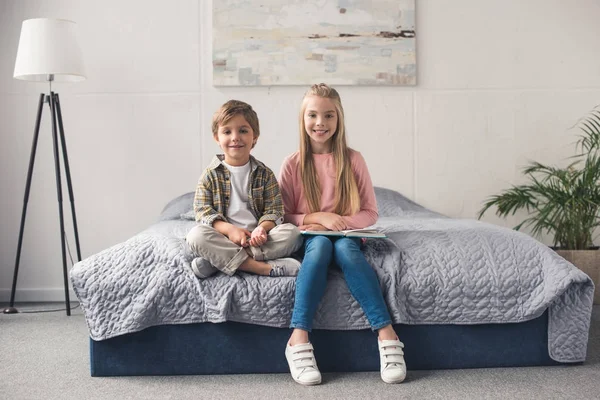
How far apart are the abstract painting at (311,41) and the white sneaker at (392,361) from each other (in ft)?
6.42

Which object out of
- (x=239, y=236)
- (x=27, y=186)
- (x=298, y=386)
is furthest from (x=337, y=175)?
(x=27, y=186)

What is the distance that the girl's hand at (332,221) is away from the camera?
231 centimetres

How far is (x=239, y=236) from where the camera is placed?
84.9 inches

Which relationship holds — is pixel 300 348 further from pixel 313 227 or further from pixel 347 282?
pixel 313 227

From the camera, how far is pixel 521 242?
230 cm

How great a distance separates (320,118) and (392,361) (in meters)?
0.87

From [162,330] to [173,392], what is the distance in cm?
21

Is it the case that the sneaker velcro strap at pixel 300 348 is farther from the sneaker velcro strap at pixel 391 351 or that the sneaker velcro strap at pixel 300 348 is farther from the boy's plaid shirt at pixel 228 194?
the boy's plaid shirt at pixel 228 194

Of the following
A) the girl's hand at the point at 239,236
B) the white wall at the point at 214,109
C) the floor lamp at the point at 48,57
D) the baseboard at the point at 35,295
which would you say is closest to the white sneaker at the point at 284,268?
the girl's hand at the point at 239,236

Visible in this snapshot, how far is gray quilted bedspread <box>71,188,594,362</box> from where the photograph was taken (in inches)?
82.1

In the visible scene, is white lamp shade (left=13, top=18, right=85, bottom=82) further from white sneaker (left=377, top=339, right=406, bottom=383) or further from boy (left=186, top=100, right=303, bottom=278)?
white sneaker (left=377, top=339, right=406, bottom=383)

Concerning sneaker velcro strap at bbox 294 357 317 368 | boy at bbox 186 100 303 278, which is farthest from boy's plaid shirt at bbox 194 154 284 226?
sneaker velcro strap at bbox 294 357 317 368

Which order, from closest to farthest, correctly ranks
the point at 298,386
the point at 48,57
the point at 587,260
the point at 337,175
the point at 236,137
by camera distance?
the point at 298,386 → the point at 236,137 → the point at 337,175 → the point at 48,57 → the point at 587,260

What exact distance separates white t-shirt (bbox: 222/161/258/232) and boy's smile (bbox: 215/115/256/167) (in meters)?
0.04
